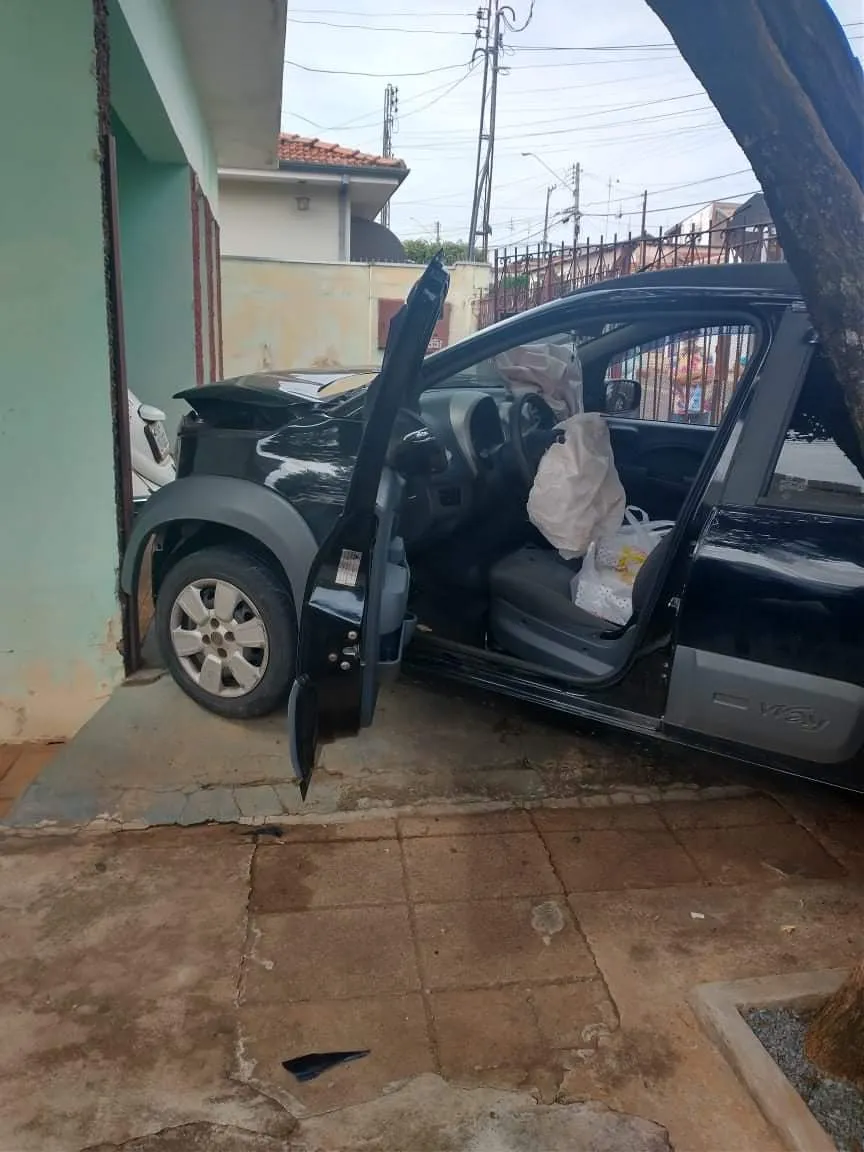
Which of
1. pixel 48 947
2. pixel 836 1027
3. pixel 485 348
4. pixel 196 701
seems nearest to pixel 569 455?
pixel 485 348

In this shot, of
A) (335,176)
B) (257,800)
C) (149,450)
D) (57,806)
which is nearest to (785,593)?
(257,800)

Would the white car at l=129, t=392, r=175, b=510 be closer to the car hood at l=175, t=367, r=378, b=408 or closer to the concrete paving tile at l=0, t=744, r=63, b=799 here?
the car hood at l=175, t=367, r=378, b=408

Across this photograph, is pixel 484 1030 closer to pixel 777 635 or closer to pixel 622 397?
pixel 777 635

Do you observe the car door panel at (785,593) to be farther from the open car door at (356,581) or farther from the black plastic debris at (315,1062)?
the black plastic debris at (315,1062)

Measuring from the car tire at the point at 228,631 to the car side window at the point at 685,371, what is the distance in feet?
7.00

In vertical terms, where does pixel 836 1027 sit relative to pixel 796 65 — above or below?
below

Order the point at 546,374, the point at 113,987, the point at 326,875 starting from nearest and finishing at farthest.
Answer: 1. the point at 113,987
2. the point at 326,875
3. the point at 546,374

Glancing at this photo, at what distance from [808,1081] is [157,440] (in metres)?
5.44

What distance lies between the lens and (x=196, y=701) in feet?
12.5

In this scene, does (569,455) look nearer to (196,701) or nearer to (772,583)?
(772,583)

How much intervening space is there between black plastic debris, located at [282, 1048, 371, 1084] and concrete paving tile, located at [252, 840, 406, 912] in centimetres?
61

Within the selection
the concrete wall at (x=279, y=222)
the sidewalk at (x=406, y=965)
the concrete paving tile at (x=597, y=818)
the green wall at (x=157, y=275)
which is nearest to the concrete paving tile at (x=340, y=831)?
the sidewalk at (x=406, y=965)

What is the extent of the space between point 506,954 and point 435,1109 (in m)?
0.61

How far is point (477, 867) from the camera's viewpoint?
9.99 ft
